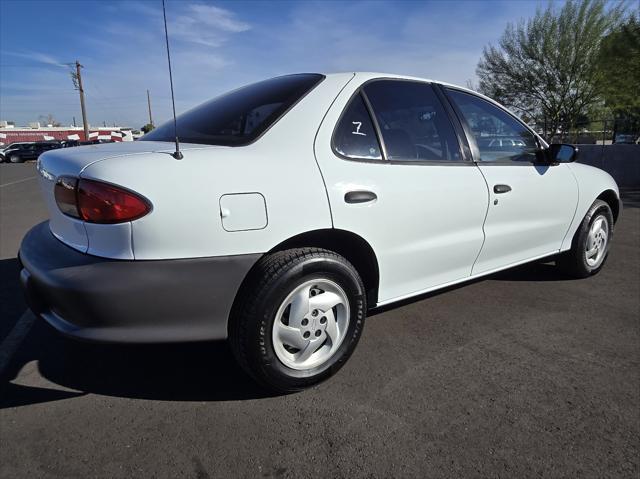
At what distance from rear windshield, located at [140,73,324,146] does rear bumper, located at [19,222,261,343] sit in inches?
25.9

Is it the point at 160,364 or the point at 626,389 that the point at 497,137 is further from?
the point at 160,364

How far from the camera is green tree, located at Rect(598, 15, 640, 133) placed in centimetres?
1291

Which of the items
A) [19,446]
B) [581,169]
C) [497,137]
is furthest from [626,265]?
[19,446]

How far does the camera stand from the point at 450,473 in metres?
1.80

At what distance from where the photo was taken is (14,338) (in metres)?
2.96

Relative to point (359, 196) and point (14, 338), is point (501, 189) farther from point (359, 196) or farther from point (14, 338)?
point (14, 338)

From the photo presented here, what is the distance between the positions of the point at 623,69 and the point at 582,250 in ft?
42.1

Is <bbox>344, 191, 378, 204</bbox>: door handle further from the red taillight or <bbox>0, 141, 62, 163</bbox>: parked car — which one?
<bbox>0, 141, 62, 163</bbox>: parked car

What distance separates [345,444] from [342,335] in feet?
1.93

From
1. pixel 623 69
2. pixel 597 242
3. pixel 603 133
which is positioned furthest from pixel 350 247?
pixel 603 133

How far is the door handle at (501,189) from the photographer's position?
3061mm

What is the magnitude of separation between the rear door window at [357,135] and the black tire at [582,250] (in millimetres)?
2423

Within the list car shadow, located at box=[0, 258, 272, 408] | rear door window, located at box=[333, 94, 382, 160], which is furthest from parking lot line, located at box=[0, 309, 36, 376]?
rear door window, located at box=[333, 94, 382, 160]

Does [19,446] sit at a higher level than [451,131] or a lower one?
lower
